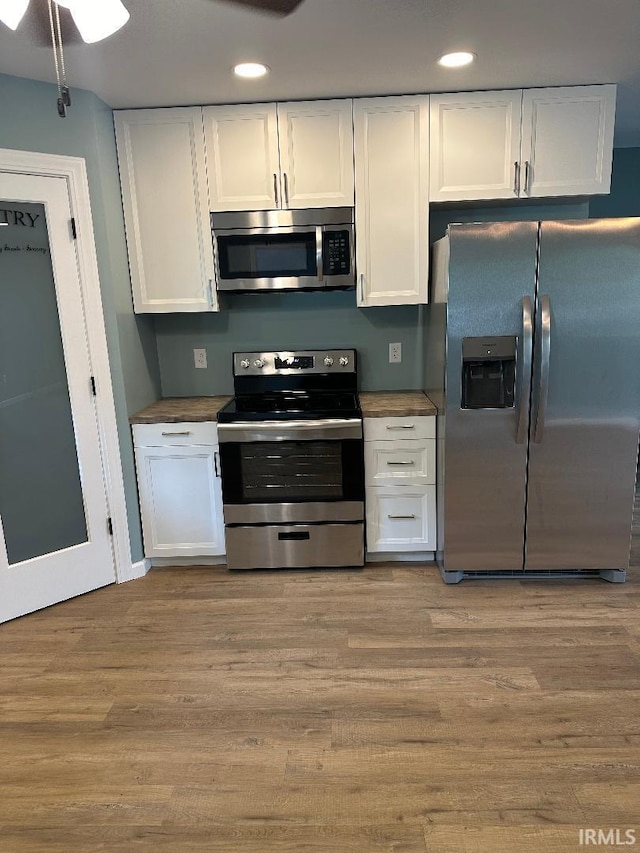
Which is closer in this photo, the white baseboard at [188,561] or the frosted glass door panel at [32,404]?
the frosted glass door panel at [32,404]

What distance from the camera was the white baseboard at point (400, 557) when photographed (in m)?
3.10

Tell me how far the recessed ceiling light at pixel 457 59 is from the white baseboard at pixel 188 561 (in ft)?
8.91

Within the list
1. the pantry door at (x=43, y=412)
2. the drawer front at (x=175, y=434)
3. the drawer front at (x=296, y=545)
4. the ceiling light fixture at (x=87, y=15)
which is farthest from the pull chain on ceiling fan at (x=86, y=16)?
the drawer front at (x=296, y=545)

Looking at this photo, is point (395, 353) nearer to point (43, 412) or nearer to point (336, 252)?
point (336, 252)

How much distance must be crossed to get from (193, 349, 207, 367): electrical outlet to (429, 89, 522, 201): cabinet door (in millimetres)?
1611

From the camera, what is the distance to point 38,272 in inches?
102

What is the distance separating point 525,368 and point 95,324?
2106 millimetres

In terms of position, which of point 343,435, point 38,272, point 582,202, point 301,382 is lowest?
point 343,435

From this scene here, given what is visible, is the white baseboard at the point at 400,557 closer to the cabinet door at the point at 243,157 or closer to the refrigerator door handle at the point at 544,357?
the refrigerator door handle at the point at 544,357

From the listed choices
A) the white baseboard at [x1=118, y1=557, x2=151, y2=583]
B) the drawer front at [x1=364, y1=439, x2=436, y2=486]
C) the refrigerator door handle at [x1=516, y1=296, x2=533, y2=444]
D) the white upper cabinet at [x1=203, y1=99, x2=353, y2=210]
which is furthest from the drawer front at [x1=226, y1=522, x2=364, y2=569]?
the white upper cabinet at [x1=203, y1=99, x2=353, y2=210]

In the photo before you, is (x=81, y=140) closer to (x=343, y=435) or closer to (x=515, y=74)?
(x=343, y=435)

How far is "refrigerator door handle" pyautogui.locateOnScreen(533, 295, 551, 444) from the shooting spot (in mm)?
2463

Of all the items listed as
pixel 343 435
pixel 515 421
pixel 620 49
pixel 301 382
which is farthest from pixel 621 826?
pixel 620 49

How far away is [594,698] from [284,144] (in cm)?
286
